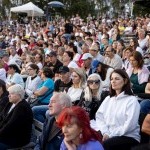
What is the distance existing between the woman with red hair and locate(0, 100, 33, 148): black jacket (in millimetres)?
2503

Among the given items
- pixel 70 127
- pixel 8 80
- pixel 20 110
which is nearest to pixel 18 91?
pixel 20 110

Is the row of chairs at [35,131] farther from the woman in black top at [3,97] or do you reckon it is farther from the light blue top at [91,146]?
the light blue top at [91,146]

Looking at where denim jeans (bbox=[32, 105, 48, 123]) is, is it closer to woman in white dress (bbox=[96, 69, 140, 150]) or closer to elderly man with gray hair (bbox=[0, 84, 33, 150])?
elderly man with gray hair (bbox=[0, 84, 33, 150])

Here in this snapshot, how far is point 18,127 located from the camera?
20.7 ft

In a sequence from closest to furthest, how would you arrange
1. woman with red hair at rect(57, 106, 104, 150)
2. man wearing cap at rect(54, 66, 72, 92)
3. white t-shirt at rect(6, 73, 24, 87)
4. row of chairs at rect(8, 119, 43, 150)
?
woman with red hair at rect(57, 106, 104, 150), row of chairs at rect(8, 119, 43, 150), man wearing cap at rect(54, 66, 72, 92), white t-shirt at rect(6, 73, 24, 87)

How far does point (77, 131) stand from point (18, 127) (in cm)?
265

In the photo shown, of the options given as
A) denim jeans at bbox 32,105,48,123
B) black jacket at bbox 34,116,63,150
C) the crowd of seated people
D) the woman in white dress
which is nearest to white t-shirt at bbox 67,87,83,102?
the crowd of seated people

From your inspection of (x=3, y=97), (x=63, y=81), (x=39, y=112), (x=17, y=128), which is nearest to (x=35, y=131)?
(x=17, y=128)

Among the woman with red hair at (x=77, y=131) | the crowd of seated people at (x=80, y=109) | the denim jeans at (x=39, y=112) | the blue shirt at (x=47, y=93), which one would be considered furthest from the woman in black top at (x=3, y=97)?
the woman with red hair at (x=77, y=131)

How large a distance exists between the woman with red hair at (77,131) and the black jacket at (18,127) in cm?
250

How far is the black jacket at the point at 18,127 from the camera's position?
6.31m

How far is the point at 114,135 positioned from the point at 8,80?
17.9ft

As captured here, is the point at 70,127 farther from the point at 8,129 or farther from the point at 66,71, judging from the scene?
the point at 66,71

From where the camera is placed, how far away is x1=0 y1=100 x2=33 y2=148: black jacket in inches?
249
